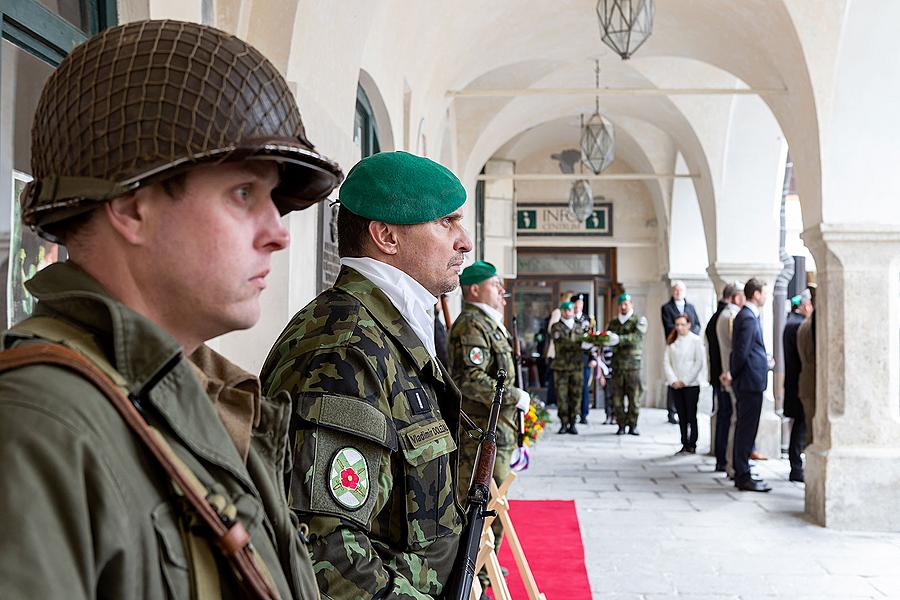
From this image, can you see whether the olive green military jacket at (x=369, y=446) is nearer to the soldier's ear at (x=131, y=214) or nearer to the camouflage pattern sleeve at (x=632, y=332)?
the soldier's ear at (x=131, y=214)

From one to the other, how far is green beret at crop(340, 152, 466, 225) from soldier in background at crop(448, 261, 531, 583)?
8.81ft

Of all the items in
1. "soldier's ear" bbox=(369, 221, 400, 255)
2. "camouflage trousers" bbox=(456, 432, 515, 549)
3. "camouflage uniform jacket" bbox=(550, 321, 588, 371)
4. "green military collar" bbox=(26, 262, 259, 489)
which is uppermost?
"soldier's ear" bbox=(369, 221, 400, 255)

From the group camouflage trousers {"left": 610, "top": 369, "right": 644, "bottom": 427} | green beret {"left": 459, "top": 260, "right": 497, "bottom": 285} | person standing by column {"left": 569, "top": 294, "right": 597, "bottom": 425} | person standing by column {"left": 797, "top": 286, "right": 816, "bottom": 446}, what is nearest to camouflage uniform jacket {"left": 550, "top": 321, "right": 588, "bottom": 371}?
person standing by column {"left": 569, "top": 294, "right": 597, "bottom": 425}

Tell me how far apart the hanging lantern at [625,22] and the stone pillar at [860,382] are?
7.08 feet

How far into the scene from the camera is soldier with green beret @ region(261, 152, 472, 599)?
77.0 inches

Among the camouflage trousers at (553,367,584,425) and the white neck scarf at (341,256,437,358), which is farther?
the camouflage trousers at (553,367,584,425)

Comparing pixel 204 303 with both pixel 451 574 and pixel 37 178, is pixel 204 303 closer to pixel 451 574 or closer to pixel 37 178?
pixel 37 178

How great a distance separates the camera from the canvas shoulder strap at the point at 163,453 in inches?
37.4

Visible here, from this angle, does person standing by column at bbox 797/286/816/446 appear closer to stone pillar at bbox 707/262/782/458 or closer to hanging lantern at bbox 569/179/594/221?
stone pillar at bbox 707/262/782/458

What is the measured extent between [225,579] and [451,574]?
1.18 meters

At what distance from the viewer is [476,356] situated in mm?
5488

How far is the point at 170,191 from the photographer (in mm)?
1120

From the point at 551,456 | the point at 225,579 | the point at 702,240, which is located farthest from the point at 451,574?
the point at 702,240

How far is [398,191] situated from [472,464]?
2.49 m
